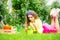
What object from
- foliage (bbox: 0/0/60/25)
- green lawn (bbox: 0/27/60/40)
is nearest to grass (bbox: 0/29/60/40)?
green lawn (bbox: 0/27/60/40)

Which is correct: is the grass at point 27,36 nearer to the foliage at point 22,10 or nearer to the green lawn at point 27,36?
the green lawn at point 27,36

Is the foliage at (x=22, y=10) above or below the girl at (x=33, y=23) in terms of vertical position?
above

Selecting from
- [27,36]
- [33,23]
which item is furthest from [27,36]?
[33,23]

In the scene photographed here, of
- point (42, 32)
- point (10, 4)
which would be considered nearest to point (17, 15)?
point (10, 4)

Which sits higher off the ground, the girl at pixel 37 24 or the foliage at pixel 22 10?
the foliage at pixel 22 10

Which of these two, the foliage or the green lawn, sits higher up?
the foliage

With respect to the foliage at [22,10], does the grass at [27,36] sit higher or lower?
lower

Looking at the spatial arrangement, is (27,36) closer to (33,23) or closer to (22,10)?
(33,23)

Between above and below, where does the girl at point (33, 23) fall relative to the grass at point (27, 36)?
above

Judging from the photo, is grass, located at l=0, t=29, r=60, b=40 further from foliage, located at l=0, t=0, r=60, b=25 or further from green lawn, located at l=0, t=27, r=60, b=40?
foliage, located at l=0, t=0, r=60, b=25

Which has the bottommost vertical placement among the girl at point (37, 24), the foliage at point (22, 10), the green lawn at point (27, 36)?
the green lawn at point (27, 36)

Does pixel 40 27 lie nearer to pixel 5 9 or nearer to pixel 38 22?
pixel 38 22

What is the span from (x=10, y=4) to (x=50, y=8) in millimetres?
356

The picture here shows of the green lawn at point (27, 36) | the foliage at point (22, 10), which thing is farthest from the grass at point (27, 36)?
the foliage at point (22, 10)
